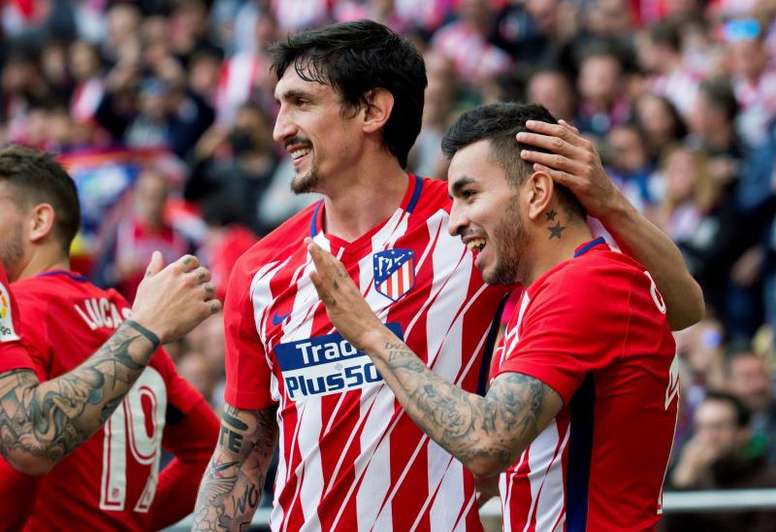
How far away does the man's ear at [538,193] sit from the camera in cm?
414

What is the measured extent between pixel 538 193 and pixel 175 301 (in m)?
1.26

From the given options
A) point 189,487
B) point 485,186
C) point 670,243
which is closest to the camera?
point 485,186

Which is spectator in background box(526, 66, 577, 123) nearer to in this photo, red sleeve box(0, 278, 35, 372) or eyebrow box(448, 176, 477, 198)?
eyebrow box(448, 176, 477, 198)

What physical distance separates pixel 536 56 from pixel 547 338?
31.4 ft

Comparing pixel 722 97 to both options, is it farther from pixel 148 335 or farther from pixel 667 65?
pixel 148 335

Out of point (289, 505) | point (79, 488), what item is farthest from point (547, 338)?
point (79, 488)

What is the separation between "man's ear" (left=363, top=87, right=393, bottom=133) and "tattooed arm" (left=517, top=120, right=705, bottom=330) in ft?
2.35

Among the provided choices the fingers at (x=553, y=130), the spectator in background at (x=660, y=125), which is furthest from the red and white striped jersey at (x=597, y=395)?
the spectator in background at (x=660, y=125)

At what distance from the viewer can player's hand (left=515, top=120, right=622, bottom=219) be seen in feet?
13.6

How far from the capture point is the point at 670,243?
15.0 feet

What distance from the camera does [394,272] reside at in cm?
465

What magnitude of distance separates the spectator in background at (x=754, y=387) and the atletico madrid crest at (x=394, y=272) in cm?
454

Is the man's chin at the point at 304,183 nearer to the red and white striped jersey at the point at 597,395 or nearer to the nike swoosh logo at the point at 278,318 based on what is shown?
the nike swoosh logo at the point at 278,318

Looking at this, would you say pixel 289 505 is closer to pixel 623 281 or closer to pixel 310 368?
pixel 310 368
